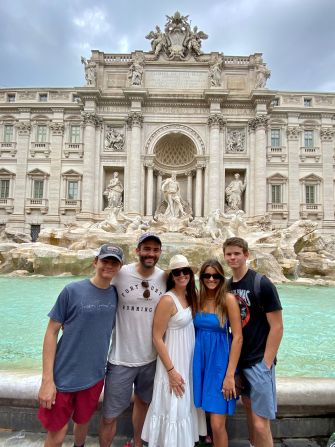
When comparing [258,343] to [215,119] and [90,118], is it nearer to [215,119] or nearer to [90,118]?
[215,119]

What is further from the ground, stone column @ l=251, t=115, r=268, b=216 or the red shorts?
stone column @ l=251, t=115, r=268, b=216

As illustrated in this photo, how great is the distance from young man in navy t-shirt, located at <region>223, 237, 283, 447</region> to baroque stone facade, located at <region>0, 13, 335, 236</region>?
19.9 meters

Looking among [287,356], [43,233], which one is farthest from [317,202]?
[287,356]

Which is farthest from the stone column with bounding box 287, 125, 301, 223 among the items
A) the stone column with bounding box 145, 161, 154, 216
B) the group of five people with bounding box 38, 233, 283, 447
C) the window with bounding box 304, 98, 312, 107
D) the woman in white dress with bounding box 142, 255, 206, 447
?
the woman in white dress with bounding box 142, 255, 206, 447

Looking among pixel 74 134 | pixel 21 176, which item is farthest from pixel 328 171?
pixel 21 176

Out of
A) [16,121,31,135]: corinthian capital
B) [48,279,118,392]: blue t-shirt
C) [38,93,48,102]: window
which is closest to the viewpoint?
[48,279,118,392]: blue t-shirt

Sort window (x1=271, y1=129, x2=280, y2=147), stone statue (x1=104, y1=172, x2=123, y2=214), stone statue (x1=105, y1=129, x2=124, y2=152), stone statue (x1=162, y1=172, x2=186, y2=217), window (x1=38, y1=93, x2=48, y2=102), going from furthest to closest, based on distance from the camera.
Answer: window (x1=38, y1=93, x2=48, y2=102), window (x1=271, y1=129, x2=280, y2=147), stone statue (x1=105, y1=129, x2=124, y2=152), stone statue (x1=104, y1=172, x2=123, y2=214), stone statue (x1=162, y1=172, x2=186, y2=217)

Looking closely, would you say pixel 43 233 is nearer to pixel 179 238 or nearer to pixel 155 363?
pixel 179 238

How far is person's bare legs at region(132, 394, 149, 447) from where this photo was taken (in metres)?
2.09

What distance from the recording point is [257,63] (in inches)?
932

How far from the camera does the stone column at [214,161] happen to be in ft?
73.5

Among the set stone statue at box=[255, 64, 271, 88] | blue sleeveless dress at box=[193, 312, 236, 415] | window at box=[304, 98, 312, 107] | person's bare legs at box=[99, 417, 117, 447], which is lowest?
person's bare legs at box=[99, 417, 117, 447]

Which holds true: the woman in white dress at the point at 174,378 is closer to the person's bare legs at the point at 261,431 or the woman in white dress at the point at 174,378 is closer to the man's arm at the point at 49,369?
the person's bare legs at the point at 261,431

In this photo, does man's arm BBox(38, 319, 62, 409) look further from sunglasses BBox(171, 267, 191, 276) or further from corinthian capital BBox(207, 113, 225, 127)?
corinthian capital BBox(207, 113, 225, 127)
